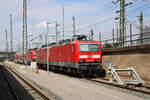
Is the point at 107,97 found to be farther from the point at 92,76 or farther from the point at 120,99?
the point at 92,76

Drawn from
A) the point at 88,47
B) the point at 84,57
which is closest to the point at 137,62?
the point at 84,57

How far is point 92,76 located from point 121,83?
23.6 ft

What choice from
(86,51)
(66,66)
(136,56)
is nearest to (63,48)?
(66,66)

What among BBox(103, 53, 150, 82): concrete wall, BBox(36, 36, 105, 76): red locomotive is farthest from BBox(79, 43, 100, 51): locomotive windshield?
BBox(103, 53, 150, 82): concrete wall

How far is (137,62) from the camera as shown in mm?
16312

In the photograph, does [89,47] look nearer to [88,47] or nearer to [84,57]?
[88,47]

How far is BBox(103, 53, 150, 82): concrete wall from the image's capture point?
49.8 feet

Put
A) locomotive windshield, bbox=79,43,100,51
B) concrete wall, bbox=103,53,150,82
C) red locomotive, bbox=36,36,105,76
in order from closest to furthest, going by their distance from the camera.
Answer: concrete wall, bbox=103,53,150,82 < red locomotive, bbox=36,36,105,76 < locomotive windshield, bbox=79,43,100,51

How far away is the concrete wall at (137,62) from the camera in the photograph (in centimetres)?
1518

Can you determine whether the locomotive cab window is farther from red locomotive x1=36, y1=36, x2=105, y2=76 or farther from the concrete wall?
the concrete wall

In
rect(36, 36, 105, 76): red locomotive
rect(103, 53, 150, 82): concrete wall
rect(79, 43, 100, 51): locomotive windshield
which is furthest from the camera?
rect(79, 43, 100, 51): locomotive windshield

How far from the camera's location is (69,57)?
20719mm

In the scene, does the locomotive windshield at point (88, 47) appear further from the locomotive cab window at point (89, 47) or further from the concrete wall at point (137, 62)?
the concrete wall at point (137, 62)

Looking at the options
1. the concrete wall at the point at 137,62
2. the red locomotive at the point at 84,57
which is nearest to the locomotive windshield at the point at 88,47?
the red locomotive at the point at 84,57
